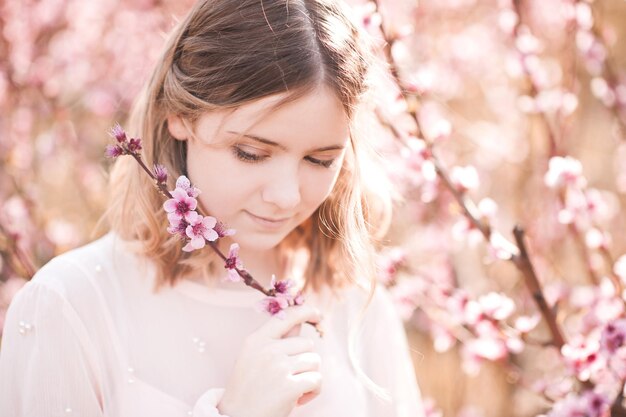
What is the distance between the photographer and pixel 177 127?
1.31 meters

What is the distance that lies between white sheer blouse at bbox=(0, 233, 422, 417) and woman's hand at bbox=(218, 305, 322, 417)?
56 mm

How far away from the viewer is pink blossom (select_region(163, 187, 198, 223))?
110 centimetres

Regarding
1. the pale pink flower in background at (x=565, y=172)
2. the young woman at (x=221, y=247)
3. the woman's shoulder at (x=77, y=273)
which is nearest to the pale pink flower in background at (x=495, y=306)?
the pale pink flower in background at (x=565, y=172)

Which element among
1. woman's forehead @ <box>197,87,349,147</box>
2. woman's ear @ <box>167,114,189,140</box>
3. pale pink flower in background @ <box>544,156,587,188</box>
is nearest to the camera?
woman's forehead @ <box>197,87,349,147</box>

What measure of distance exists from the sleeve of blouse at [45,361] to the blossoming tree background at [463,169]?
549mm

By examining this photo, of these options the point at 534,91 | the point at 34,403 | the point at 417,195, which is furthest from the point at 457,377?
the point at 34,403

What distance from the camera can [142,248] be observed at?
1.40 metres

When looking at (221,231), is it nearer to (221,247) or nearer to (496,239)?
(221,247)

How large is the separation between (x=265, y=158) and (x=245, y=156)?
3cm

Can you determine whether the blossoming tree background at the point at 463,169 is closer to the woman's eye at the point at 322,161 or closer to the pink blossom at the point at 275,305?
the woman's eye at the point at 322,161

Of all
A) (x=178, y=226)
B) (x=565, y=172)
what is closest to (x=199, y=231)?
(x=178, y=226)

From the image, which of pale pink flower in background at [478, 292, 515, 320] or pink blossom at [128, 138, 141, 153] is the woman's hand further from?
pale pink flower in background at [478, 292, 515, 320]

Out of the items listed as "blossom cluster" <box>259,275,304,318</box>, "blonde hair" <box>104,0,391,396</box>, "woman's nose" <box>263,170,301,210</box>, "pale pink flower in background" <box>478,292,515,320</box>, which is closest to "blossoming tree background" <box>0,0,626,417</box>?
"pale pink flower in background" <box>478,292,515,320</box>

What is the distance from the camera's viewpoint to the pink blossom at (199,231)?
1.10 m
